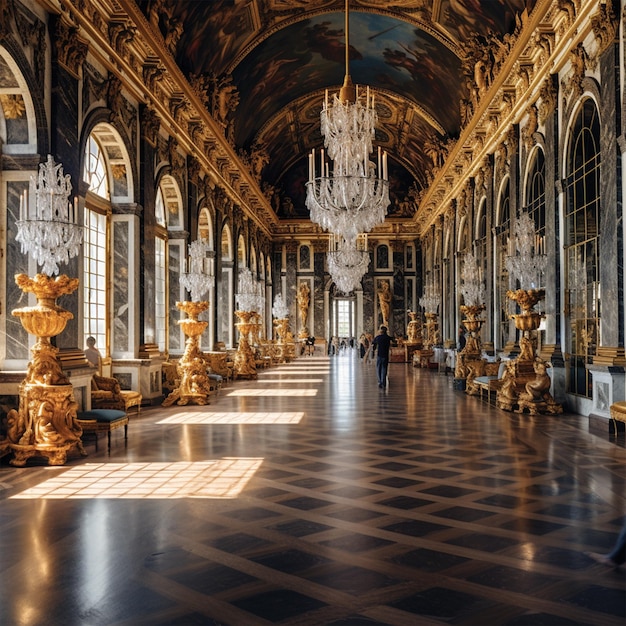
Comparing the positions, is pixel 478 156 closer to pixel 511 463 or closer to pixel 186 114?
pixel 186 114

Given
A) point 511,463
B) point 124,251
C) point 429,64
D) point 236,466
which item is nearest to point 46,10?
point 124,251

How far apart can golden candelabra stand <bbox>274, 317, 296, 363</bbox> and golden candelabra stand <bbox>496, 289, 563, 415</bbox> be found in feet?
54.7

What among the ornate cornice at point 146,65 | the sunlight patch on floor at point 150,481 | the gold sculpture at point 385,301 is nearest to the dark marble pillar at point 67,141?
the ornate cornice at point 146,65

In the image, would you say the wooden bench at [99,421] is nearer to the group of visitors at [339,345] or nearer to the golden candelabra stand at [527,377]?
the golden candelabra stand at [527,377]

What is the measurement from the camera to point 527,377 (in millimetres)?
11055

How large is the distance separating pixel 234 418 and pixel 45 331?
3.65 m

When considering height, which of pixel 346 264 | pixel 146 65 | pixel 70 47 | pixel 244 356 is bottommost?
pixel 244 356

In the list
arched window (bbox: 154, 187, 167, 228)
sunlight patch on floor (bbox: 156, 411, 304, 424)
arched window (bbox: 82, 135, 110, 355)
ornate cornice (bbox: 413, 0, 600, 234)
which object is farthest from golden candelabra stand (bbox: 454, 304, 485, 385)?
arched window (bbox: 82, 135, 110, 355)

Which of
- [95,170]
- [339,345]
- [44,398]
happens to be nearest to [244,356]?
[95,170]

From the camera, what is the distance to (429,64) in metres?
20.9

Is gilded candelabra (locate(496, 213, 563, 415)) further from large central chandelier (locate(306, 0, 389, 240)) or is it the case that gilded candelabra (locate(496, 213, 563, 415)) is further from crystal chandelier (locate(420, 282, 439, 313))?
crystal chandelier (locate(420, 282, 439, 313))

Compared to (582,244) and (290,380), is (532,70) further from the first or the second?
(290,380)

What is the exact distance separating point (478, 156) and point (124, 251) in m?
10.7

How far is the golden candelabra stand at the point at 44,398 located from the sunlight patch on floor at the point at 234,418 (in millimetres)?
2772
